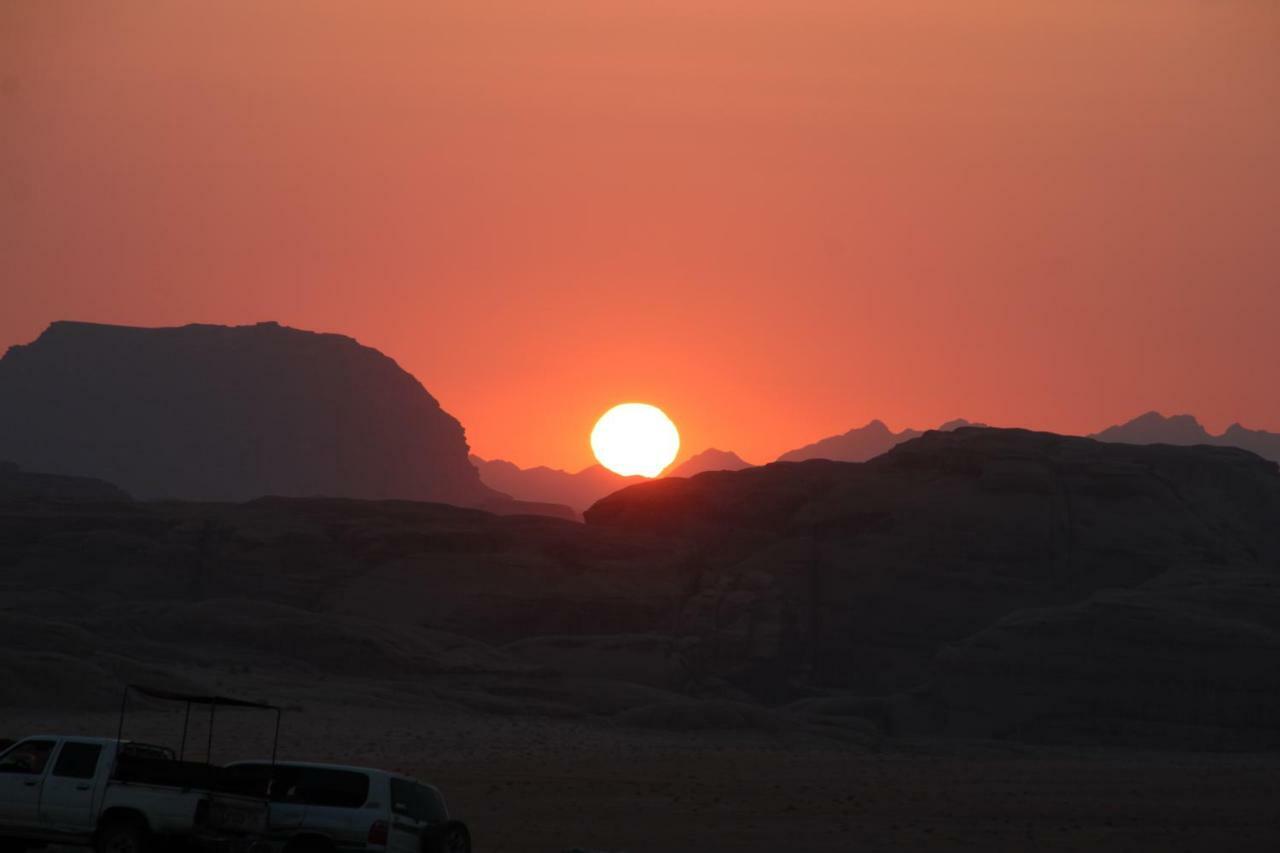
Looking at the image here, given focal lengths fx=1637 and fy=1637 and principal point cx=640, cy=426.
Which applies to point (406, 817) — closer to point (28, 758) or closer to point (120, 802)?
point (120, 802)

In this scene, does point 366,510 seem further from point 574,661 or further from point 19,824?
point 19,824

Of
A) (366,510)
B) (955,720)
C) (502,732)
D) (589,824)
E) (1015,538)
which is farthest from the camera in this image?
(366,510)

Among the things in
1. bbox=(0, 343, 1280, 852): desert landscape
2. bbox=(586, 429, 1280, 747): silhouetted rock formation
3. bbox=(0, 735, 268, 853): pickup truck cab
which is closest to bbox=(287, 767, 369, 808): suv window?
bbox=(0, 735, 268, 853): pickup truck cab

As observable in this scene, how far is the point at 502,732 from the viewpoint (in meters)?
49.9

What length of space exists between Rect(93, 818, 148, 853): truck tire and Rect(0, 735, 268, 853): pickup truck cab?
12mm

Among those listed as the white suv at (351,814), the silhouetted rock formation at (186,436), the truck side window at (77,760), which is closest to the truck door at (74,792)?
the truck side window at (77,760)

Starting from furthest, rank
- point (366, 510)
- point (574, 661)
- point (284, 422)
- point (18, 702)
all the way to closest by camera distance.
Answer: point (284, 422) < point (366, 510) < point (574, 661) < point (18, 702)

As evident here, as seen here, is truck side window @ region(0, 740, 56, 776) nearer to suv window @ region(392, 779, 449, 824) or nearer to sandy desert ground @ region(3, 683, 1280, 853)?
suv window @ region(392, 779, 449, 824)

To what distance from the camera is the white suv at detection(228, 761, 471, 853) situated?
19578mm

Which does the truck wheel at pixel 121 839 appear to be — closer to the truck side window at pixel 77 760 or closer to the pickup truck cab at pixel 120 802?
the pickup truck cab at pixel 120 802

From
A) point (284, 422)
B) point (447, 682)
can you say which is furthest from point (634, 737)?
point (284, 422)

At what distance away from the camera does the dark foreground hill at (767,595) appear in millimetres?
59375

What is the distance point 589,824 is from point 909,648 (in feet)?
165

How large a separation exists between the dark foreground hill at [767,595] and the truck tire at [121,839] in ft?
100
